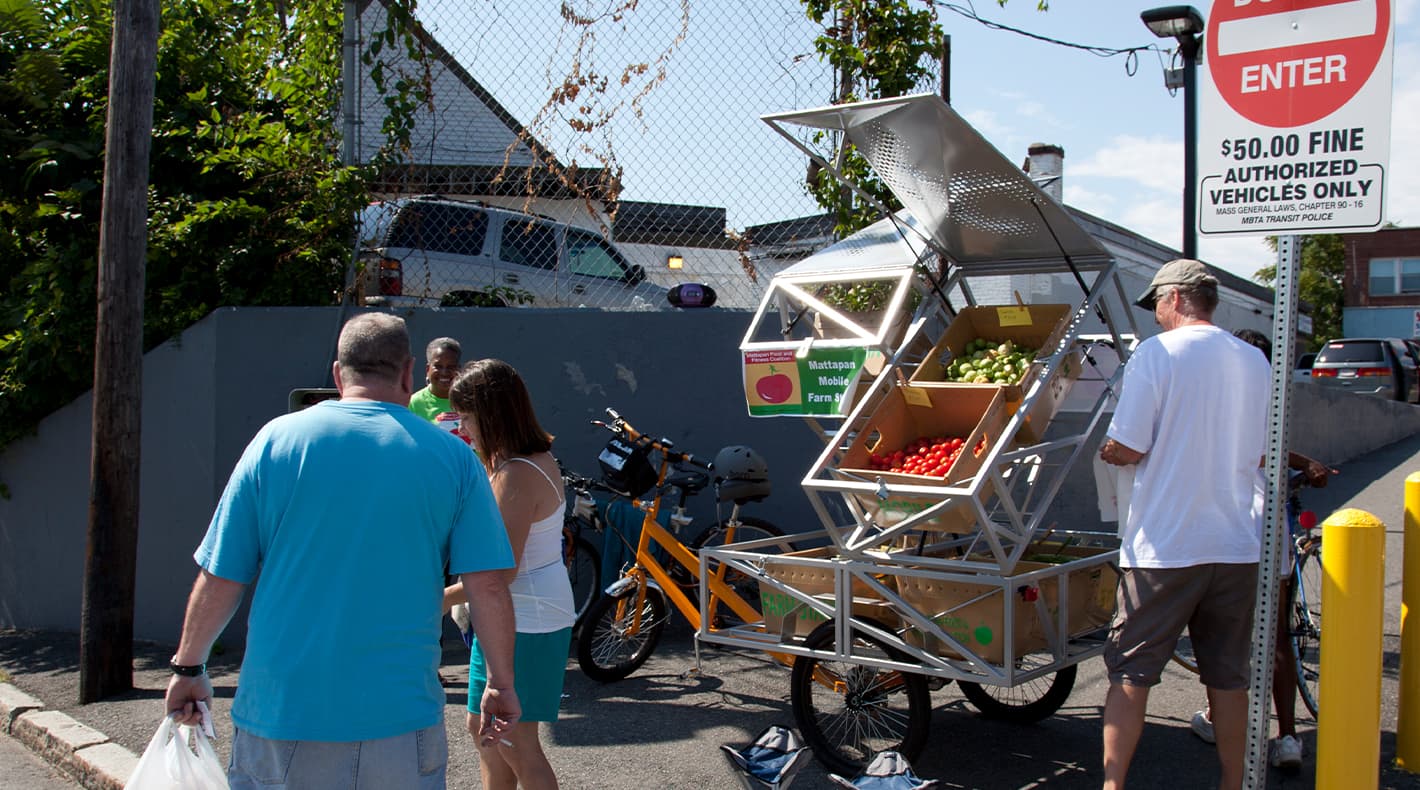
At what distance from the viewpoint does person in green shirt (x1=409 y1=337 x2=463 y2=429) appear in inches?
232

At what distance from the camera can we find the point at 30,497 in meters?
7.94

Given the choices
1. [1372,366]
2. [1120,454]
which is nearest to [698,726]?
[1120,454]

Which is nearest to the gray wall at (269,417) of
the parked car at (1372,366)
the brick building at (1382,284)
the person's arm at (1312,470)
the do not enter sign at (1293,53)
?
the person's arm at (1312,470)

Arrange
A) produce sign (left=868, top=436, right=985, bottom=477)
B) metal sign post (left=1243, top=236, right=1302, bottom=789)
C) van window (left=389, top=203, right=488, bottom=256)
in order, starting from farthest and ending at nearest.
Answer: van window (left=389, top=203, right=488, bottom=256) → produce sign (left=868, top=436, right=985, bottom=477) → metal sign post (left=1243, top=236, right=1302, bottom=789)

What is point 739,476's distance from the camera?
20.3ft

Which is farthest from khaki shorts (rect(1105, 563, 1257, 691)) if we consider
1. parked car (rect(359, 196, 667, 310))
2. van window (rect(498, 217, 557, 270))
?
van window (rect(498, 217, 557, 270))

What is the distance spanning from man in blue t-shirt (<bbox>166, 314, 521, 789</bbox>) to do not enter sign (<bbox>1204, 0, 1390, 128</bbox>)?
247 cm

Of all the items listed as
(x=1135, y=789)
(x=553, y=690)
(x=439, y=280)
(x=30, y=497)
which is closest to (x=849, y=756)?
(x=1135, y=789)

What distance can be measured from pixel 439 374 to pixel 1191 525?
12.1 feet

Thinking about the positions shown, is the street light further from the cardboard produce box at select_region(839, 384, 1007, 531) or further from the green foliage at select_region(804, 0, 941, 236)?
the cardboard produce box at select_region(839, 384, 1007, 531)

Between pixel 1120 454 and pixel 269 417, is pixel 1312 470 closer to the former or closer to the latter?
pixel 1120 454

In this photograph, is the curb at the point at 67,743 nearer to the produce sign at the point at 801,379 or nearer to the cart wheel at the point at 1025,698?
the produce sign at the point at 801,379

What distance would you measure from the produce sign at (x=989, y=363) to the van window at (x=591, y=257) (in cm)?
333

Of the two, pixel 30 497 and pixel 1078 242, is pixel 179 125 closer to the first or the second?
pixel 30 497
